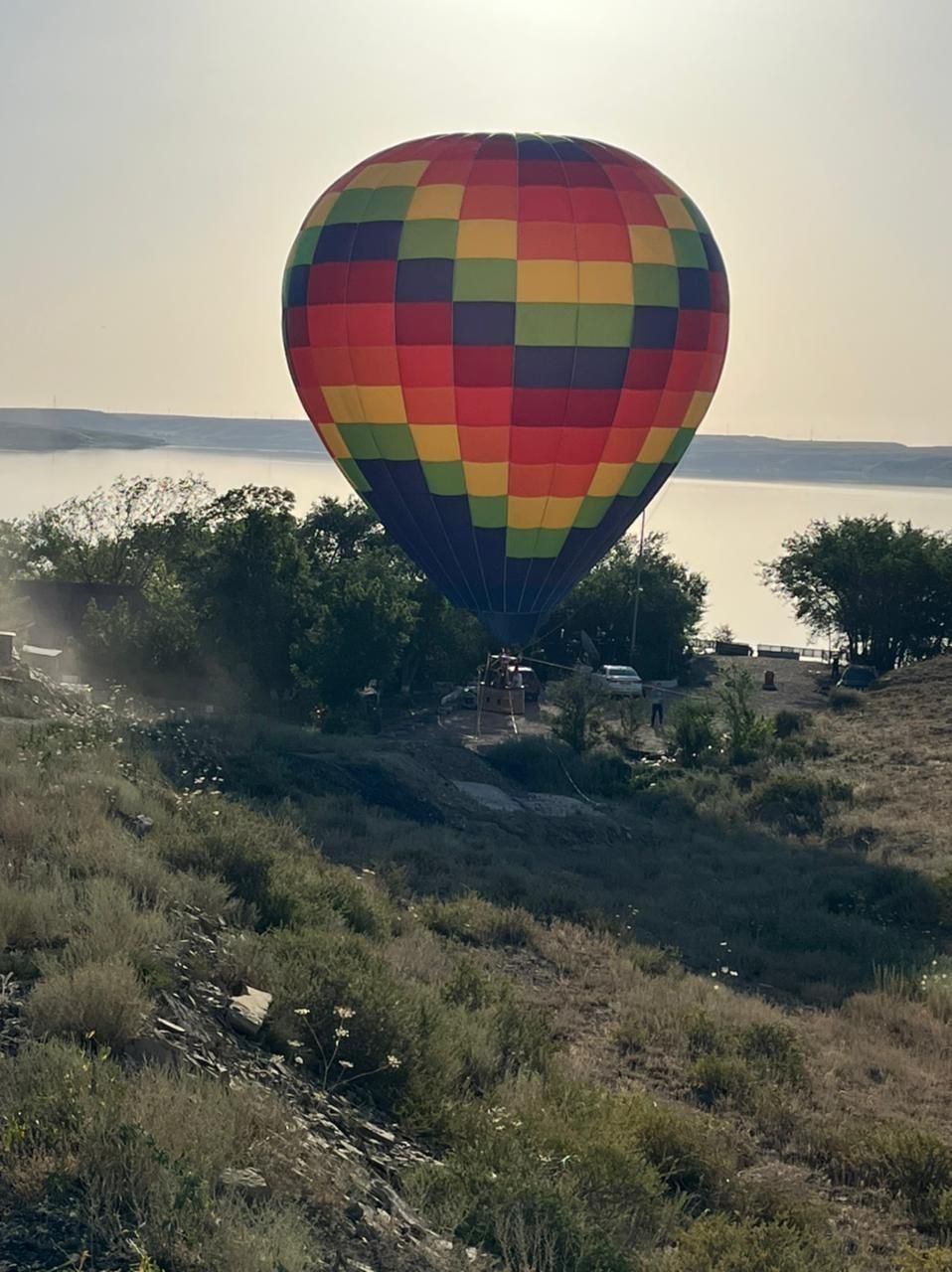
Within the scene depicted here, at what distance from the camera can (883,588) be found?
51.2 meters

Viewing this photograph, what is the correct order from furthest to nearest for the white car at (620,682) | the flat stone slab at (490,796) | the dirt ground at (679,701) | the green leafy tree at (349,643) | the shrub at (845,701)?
1. the white car at (620,682)
2. the shrub at (845,701)
3. the green leafy tree at (349,643)
4. the dirt ground at (679,701)
5. the flat stone slab at (490,796)

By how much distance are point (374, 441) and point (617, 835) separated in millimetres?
7807

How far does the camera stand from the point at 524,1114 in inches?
346

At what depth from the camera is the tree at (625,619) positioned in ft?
164

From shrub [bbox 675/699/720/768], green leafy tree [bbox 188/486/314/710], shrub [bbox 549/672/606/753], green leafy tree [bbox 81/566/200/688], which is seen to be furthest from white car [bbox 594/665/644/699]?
green leafy tree [bbox 81/566/200/688]

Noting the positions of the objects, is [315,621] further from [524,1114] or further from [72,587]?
[524,1114]

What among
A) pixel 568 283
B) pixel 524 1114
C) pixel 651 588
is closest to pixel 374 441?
pixel 568 283

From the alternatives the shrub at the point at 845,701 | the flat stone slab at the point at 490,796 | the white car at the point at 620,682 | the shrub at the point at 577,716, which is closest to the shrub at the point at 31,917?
the flat stone slab at the point at 490,796

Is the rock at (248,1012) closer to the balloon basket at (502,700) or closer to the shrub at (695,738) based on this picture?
the balloon basket at (502,700)

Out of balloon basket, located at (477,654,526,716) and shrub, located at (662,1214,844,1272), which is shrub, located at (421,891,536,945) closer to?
shrub, located at (662,1214,844,1272)

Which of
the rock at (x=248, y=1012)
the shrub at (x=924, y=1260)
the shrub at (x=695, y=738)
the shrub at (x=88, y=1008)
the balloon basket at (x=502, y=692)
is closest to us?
the shrub at (x=88, y=1008)

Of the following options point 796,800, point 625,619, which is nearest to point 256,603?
point 796,800

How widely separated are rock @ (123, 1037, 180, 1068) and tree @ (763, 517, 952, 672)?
45575 millimetres

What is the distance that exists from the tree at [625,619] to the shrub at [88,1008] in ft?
137
